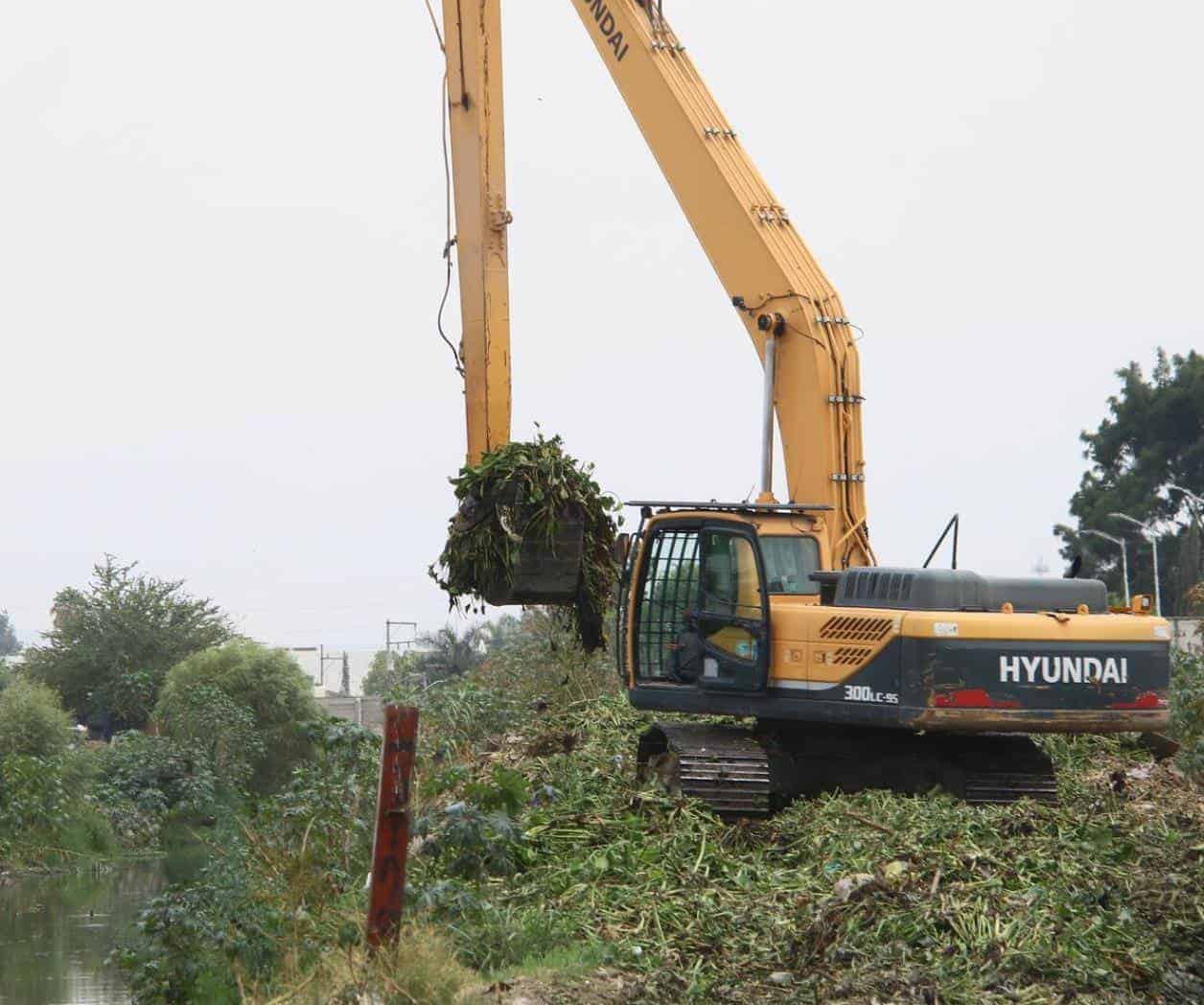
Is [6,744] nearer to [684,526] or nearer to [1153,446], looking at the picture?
[684,526]

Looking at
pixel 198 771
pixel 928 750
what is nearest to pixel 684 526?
pixel 928 750

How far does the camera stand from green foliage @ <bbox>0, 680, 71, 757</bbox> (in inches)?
1312

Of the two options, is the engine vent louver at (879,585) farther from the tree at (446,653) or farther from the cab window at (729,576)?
the tree at (446,653)

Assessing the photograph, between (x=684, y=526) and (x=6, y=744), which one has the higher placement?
(x=684, y=526)

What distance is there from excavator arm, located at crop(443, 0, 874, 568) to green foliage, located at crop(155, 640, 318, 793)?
20751 mm

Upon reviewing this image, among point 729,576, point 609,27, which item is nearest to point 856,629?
point 729,576

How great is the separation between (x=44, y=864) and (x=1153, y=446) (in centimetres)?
4799

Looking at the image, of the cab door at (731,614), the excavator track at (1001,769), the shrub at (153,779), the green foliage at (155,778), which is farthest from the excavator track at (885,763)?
the shrub at (153,779)

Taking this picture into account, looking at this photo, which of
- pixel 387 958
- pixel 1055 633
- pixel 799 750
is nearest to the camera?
pixel 387 958

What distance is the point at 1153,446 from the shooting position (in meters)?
66.3

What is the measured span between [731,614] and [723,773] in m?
1.39

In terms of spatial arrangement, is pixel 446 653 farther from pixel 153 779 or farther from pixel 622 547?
pixel 622 547

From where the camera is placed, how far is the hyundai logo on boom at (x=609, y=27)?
17312 millimetres

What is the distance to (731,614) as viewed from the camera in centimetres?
1362
